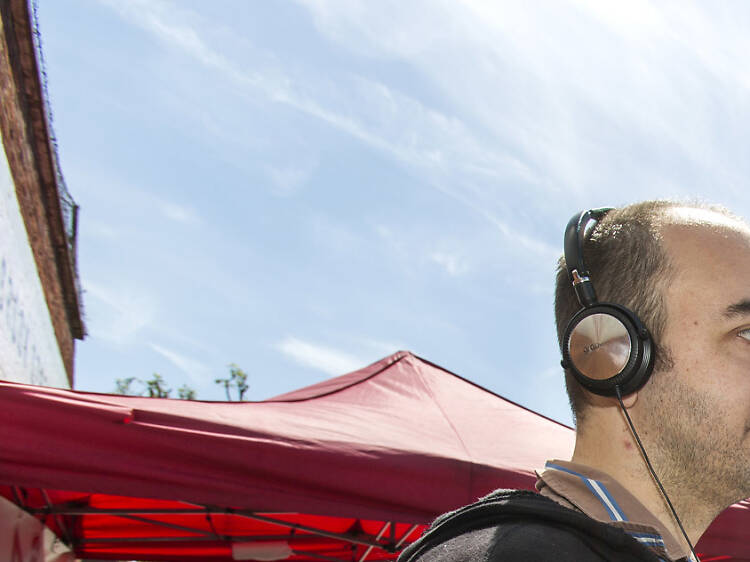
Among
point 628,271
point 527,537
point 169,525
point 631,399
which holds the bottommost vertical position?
point 527,537

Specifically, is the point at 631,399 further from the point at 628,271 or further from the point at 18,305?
the point at 18,305

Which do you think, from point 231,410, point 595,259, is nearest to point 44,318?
point 231,410

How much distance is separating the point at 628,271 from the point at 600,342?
0.13 m

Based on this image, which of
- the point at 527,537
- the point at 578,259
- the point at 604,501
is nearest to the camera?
the point at 527,537

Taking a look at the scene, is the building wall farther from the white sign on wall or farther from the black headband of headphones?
the black headband of headphones

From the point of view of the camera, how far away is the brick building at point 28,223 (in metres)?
5.64

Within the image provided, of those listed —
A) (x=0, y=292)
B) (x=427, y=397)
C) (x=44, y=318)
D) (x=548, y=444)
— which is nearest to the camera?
(x=548, y=444)

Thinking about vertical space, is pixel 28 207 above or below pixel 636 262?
above

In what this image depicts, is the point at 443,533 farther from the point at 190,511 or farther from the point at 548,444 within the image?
the point at 190,511

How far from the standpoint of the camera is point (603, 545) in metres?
0.92

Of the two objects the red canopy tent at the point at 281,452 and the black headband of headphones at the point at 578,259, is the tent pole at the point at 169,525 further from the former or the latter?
the black headband of headphones at the point at 578,259

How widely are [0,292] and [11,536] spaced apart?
286cm

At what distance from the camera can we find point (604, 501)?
3.66 ft

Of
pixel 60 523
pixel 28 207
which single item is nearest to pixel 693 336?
pixel 60 523
